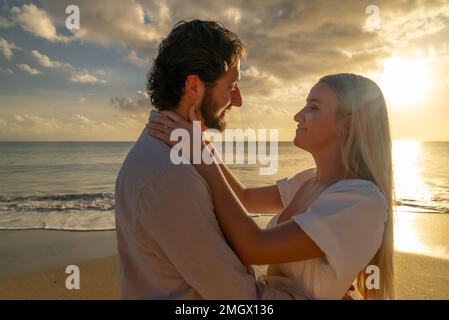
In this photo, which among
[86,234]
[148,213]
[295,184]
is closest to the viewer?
[148,213]

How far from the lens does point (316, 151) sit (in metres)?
2.66

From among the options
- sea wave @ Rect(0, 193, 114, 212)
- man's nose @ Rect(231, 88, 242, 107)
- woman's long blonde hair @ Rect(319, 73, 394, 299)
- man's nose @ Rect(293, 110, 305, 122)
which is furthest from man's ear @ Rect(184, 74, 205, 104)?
sea wave @ Rect(0, 193, 114, 212)

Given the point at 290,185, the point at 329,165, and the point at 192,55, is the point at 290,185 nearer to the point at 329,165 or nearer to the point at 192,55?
the point at 329,165

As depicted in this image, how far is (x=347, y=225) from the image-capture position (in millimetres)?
1990

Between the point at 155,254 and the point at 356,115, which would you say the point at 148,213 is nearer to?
the point at 155,254

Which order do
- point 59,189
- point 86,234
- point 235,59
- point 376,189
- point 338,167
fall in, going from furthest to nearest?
point 59,189 < point 86,234 < point 338,167 < point 235,59 < point 376,189

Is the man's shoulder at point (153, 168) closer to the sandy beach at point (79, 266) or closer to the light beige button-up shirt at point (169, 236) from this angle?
the light beige button-up shirt at point (169, 236)

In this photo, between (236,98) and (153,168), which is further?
(236,98)

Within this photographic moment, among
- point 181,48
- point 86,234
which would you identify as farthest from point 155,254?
point 86,234

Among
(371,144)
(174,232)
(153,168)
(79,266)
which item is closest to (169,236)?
(174,232)

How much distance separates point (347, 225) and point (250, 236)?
0.49 metres

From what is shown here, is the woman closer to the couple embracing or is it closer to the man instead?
the couple embracing

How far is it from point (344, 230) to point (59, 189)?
15.3 m

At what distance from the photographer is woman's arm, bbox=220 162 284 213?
3.27 meters
